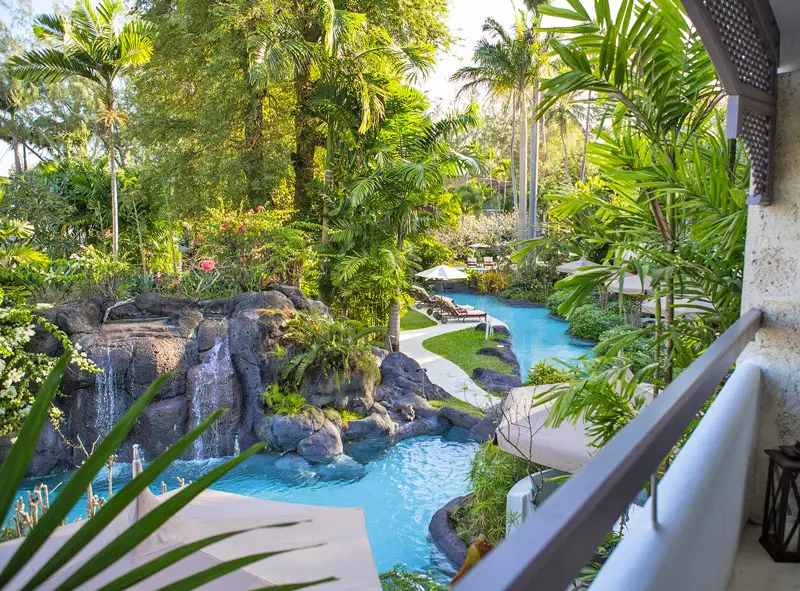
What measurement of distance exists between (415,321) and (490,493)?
12874mm

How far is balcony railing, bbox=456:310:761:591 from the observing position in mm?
483

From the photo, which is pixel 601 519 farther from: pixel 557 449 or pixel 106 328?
pixel 106 328

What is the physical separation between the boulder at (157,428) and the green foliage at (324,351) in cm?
187

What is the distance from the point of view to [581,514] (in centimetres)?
56

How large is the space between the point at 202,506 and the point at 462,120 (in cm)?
1205

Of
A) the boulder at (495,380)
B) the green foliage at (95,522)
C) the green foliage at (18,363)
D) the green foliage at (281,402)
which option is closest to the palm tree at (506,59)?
the boulder at (495,380)

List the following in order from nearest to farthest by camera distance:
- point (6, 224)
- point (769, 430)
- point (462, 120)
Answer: point (769, 430) → point (6, 224) → point (462, 120)

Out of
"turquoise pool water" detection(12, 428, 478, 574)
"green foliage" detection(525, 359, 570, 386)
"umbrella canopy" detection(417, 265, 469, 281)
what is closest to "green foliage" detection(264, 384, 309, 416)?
"turquoise pool water" detection(12, 428, 478, 574)

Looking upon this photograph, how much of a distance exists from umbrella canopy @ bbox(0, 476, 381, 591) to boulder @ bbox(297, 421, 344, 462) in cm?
523

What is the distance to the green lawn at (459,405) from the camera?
11.1 metres

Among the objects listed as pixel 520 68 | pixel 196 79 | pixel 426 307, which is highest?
pixel 520 68

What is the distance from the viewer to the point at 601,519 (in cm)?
62

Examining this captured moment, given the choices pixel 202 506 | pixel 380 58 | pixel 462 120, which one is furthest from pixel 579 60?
pixel 380 58

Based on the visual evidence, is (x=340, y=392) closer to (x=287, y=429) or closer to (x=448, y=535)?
(x=287, y=429)
